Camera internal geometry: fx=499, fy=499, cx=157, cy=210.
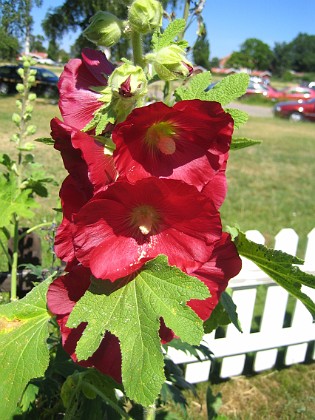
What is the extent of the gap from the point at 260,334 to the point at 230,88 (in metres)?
2.42

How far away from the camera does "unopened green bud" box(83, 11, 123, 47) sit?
788mm

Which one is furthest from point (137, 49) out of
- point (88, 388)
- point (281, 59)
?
point (281, 59)

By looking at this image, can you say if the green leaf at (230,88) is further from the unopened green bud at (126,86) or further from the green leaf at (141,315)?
the green leaf at (141,315)

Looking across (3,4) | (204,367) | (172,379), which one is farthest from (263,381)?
(3,4)

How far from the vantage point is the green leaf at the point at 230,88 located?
2.58 feet

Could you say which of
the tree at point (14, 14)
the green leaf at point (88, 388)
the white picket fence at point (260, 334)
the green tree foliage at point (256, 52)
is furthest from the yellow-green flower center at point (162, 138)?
the green tree foliage at point (256, 52)

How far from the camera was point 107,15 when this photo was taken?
80cm

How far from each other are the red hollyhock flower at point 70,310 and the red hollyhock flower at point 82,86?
0.24m

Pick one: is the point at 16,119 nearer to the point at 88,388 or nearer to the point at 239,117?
the point at 88,388

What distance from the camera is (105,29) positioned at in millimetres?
787

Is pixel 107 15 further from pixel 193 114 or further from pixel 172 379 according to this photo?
pixel 172 379

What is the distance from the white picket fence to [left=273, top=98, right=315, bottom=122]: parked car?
17663mm

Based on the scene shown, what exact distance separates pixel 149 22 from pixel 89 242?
34cm

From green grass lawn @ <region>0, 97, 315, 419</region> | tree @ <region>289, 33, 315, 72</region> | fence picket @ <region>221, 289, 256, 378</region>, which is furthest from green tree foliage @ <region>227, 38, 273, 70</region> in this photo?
fence picket @ <region>221, 289, 256, 378</region>
